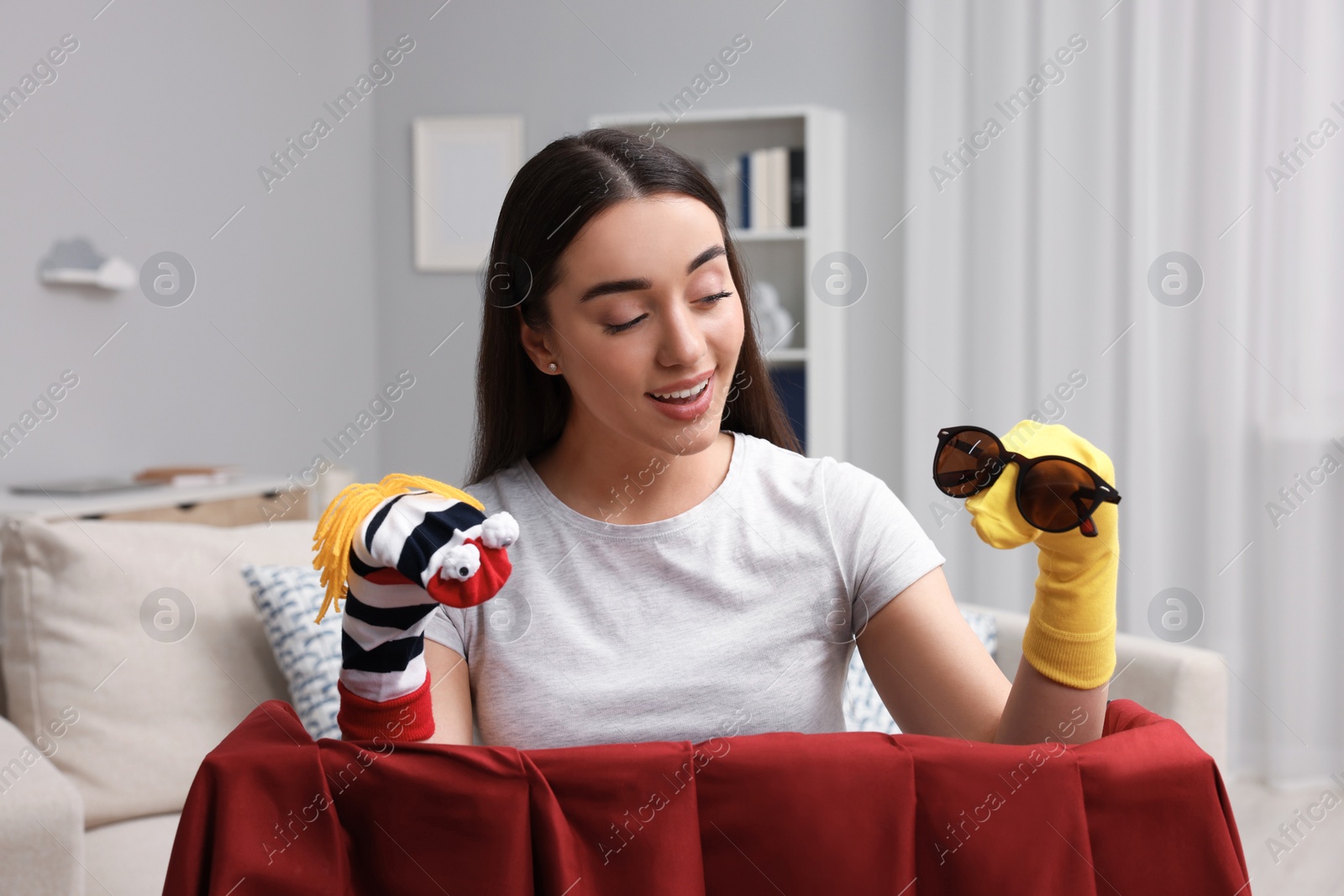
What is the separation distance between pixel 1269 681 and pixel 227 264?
3174 mm

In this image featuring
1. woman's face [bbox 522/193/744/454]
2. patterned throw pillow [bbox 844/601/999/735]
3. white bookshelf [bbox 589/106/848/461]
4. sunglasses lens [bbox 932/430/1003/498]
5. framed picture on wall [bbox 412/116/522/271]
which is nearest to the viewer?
sunglasses lens [bbox 932/430/1003/498]

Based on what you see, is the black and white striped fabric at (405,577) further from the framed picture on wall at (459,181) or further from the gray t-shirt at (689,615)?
the framed picture on wall at (459,181)

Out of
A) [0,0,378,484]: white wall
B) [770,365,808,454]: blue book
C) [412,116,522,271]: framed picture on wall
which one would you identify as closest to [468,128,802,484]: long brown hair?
[0,0,378,484]: white wall

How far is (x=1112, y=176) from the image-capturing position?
306 centimetres

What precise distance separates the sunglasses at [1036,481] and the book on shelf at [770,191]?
2837 mm

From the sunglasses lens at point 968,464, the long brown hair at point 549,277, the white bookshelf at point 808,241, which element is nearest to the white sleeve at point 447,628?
the long brown hair at point 549,277

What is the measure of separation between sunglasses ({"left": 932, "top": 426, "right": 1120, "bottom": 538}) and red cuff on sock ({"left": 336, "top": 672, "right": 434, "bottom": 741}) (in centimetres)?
43

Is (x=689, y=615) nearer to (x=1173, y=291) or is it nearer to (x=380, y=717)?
(x=380, y=717)

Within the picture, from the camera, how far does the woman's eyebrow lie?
1.01 metres

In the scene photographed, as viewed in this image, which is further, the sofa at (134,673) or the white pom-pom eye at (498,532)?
the sofa at (134,673)

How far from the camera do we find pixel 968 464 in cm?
82

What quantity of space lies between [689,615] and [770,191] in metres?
2.68

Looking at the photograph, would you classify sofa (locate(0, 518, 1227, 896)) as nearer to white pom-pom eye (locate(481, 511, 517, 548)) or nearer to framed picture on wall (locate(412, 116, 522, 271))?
white pom-pom eye (locate(481, 511, 517, 548))

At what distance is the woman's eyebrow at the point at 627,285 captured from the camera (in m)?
1.01
